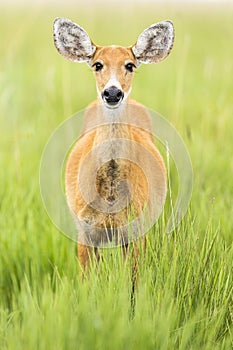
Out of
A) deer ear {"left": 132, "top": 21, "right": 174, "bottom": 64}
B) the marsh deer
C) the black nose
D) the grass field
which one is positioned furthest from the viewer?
deer ear {"left": 132, "top": 21, "right": 174, "bottom": 64}

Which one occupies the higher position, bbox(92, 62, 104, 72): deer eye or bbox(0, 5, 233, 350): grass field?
bbox(92, 62, 104, 72): deer eye

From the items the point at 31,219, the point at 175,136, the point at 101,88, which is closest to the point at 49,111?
the point at 175,136

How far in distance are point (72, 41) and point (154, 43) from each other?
393mm

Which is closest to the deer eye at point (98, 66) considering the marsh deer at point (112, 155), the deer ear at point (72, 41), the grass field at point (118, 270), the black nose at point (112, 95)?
the marsh deer at point (112, 155)

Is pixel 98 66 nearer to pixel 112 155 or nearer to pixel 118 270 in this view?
pixel 112 155

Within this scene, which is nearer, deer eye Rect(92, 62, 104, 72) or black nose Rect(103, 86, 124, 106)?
black nose Rect(103, 86, 124, 106)

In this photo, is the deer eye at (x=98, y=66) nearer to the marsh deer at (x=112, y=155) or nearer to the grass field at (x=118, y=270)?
the marsh deer at (x=112, y=155)

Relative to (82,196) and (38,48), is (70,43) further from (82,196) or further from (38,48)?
(38,48)

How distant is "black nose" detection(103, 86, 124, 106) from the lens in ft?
8.89

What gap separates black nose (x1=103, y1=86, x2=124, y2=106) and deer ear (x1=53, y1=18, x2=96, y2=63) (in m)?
0.44

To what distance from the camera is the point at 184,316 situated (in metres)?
2.43

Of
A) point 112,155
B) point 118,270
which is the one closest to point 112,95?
point 112,155

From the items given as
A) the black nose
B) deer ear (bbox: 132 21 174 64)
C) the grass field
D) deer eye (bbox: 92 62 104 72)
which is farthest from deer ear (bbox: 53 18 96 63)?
the grass field

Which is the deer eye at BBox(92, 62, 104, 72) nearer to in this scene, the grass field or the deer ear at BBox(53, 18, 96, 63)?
the deer ear at BBox(53, 18, 96, 63)
